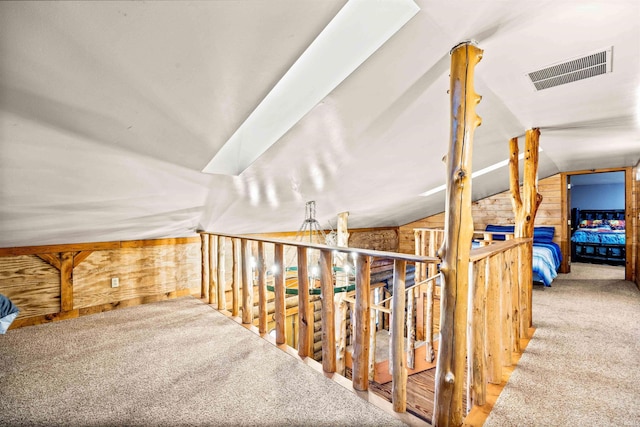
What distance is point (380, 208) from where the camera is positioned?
5.59 meters

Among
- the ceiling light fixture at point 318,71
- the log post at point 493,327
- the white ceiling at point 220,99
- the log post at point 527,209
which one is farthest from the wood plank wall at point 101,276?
the log post at point 527,209

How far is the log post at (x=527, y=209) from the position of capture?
2.78 meters

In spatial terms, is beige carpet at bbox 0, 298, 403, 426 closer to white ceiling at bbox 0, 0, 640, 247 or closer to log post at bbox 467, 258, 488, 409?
log post at bbox 467, 258, 488, 409

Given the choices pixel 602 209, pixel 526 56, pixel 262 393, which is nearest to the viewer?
pixel 262 393

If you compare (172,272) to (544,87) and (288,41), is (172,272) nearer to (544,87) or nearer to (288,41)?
(288,41)

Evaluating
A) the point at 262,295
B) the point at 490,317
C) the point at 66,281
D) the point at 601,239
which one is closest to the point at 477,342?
the point at 490,317

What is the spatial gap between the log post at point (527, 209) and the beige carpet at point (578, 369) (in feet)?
1.08

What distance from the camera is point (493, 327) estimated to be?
1.97m

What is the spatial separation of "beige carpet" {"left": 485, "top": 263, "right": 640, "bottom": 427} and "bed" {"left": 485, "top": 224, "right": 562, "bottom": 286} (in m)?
0.52

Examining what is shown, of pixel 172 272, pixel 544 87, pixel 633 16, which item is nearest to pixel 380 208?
pixel 544 87

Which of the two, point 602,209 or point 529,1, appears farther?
point 602,209

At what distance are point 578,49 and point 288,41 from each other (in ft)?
6.36

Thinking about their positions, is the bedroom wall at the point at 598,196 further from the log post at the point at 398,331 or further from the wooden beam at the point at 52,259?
the wooden beam at the point at 52,259

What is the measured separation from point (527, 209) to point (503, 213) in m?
3.83
